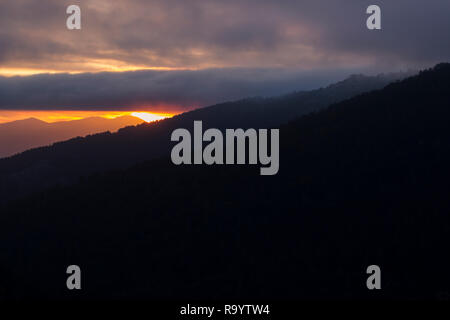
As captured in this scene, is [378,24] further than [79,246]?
No

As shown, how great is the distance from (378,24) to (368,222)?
88.1m

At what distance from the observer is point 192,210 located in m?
170

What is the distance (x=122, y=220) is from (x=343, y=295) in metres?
81.6

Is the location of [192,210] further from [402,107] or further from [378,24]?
[378,24]

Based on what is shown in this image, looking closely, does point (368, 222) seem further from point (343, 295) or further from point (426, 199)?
point (343, 295)

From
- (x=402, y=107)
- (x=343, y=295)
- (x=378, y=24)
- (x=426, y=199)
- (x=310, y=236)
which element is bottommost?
(x=343, y=295)

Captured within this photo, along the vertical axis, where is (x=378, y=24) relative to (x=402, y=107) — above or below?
below

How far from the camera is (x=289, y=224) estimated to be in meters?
149

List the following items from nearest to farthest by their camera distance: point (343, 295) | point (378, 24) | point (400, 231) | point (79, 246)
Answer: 1. point (378, 24)
2. point (343, 295)
3. point (400, 231)
4. point (79, 246)

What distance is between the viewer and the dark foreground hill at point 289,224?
123 metres

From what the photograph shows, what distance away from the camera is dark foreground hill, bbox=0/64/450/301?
4843 inches
